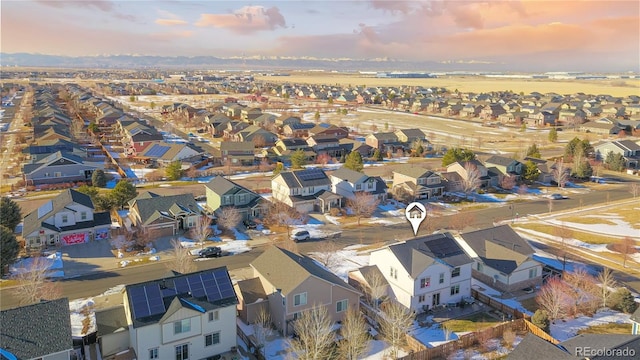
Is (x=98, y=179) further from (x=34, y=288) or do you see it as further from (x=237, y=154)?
(x=34, y=288)

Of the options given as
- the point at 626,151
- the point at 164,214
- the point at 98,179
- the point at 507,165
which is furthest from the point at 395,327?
the point at 626,151

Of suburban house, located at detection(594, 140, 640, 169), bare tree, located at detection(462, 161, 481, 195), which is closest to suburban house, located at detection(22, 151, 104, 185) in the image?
bare tree, located at detection(462, 161, 481, 195)

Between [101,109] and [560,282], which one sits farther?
[101,109]

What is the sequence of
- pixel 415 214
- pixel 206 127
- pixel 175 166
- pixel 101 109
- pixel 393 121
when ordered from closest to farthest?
pixel 415 214, pixel 175 166, pixel 206 127, pixel 101 109, pixel 393 121

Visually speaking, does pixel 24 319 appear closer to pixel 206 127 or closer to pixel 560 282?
pixel 560 282

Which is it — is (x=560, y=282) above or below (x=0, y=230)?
below

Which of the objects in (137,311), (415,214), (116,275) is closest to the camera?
(137,311)

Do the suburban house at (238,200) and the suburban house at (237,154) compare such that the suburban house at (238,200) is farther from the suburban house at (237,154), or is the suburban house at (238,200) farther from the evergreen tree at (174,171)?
the suburban house at (237,154)

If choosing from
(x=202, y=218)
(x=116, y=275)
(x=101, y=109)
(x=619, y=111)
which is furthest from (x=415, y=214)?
(x=619, y=111)
